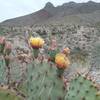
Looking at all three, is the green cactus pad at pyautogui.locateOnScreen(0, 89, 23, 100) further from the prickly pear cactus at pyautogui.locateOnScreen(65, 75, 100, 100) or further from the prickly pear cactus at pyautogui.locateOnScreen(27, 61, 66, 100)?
the prickly pear cactus at pyautogui.locateOnScreen(65, 75, 100, 100)

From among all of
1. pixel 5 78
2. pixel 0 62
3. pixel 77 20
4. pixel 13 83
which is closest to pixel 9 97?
pixel 13 83

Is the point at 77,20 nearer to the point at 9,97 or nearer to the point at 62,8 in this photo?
the point at 62,8

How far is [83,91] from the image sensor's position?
409cm

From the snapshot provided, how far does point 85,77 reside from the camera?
165 inches

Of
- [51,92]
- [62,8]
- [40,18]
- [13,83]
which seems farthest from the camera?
[62,8]

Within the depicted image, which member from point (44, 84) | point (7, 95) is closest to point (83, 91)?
point (44, 84)

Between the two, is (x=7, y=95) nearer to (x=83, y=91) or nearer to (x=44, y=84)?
(x=44, y=84)

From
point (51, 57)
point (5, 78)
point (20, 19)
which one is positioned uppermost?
point (51, 57)

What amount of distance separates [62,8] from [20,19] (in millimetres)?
13777

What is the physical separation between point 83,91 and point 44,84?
1.10 ft

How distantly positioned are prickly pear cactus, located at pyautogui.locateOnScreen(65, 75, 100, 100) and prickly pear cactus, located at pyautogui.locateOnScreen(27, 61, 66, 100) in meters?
0.23

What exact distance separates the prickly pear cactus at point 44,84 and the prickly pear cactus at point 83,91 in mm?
225

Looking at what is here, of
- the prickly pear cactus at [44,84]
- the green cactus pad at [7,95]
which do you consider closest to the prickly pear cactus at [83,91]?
the prickly pear cactus at [44,84]

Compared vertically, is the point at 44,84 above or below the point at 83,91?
A: above
